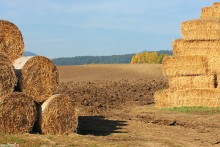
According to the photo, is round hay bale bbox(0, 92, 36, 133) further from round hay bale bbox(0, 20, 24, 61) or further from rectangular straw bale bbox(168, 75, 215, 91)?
rectangular straw bale bbox(168, 75, 215, 91)

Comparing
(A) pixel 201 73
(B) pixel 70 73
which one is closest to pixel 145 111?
(A) pixel 201 73

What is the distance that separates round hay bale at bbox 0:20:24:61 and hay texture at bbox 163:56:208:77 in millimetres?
9184

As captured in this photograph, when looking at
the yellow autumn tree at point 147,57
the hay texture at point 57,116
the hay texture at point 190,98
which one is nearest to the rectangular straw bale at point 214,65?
the hay texture at point 190,98

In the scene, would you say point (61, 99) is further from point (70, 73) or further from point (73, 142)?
point (70, 73)

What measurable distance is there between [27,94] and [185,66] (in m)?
10.0

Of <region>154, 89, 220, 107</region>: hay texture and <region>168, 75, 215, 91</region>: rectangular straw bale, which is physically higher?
<region>168, 75, 215, 91</region>: rectangular straw bale

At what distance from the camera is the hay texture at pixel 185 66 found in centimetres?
2138

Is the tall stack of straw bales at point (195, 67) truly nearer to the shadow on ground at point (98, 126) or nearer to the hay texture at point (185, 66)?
the hay texture at point (185, 66)

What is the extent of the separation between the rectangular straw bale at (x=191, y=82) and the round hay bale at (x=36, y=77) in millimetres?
9107

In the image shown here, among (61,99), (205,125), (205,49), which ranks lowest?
(205,125)

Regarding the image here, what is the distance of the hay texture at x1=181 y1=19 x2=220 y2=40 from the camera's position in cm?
2106

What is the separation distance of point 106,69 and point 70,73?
5.44m

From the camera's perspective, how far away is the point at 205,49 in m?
21.4

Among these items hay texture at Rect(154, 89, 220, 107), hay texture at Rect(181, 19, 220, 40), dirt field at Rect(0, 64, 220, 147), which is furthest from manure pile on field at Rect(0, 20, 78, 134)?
hay texture at Rect(181, 19, 220, 40)
